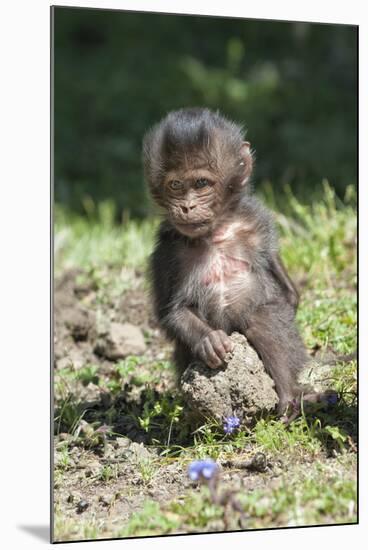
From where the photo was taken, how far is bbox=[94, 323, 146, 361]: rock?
6492 mm

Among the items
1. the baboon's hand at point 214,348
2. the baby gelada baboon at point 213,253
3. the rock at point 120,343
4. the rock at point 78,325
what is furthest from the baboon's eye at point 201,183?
the rock at point 78,325

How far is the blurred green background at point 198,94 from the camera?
10930 mm

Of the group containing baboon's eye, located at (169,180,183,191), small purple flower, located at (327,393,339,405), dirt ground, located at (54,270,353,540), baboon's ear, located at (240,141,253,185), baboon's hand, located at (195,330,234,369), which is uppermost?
baboon's ear, located at (240,141,253,185)

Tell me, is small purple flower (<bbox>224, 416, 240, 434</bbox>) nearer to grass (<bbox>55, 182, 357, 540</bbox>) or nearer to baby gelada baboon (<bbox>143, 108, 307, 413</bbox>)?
grass (<bbox>55, 182, 357, 540</bbox>)

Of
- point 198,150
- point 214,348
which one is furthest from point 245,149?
point 214,348

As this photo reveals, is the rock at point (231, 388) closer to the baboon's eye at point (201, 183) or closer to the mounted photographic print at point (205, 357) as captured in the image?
the mounted photographic print at point (205, 357)

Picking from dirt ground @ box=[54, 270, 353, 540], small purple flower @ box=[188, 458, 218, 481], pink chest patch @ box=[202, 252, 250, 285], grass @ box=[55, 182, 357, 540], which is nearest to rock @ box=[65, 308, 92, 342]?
dirt ground @ box=[54, 270, 353, 540]

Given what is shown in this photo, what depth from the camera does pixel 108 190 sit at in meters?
10.7

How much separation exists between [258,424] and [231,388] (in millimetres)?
243

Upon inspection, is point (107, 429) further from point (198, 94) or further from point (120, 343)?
point (198, 94)

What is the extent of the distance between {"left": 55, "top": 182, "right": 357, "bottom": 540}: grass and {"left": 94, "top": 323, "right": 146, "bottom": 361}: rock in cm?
11

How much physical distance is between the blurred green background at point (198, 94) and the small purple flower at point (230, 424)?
17.0ft

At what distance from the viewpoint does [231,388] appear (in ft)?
16.3

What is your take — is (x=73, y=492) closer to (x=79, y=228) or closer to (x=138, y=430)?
(x=138, y=430)
